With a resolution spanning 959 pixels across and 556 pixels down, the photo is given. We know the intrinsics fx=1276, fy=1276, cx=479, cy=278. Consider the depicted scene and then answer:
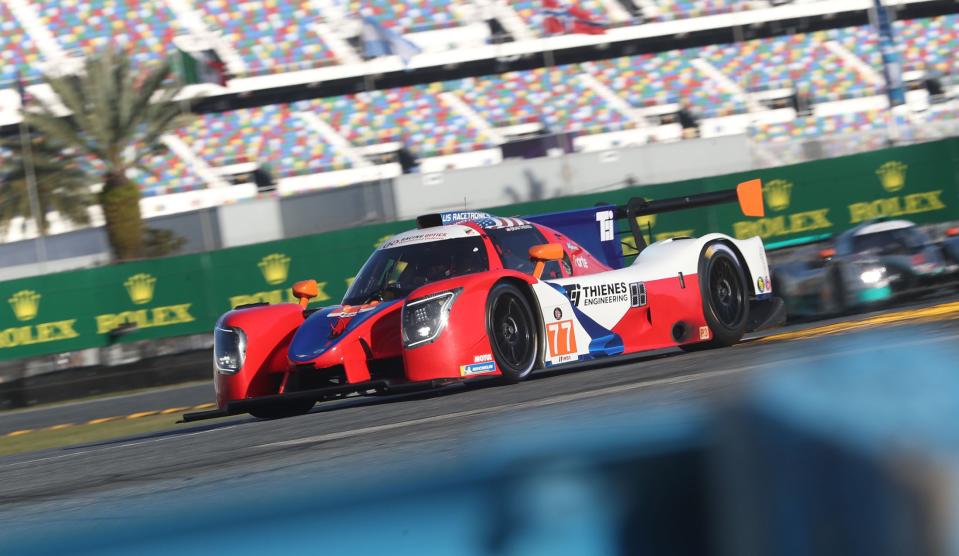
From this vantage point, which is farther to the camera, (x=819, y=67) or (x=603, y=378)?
(x=819, y=67)

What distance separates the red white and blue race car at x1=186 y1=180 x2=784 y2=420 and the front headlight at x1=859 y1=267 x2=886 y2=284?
154 inches

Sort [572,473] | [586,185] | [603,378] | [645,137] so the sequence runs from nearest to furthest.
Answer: [572,473]
[603,378]
[586,185]
[645,137]

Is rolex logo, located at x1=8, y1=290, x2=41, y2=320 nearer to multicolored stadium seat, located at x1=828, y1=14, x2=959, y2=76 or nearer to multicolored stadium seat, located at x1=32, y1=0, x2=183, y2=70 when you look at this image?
multicolored stadium seat, located at x1=32, y1=0, x2=183, y2=70

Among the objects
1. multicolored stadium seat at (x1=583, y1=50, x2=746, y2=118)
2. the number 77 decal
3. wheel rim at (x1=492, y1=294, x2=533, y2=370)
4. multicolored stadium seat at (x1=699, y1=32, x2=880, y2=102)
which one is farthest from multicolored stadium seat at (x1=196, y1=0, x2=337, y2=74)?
wheel rim at (x1=492, y1=294, x2=533, y2=370)

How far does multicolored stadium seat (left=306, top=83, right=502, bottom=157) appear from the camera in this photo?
33844 mm

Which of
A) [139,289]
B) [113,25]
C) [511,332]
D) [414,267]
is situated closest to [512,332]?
[511,332]

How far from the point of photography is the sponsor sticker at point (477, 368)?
24.6ft

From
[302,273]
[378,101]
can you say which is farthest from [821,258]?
[378,101]

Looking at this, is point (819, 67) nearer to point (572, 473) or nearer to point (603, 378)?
point (603, 378)

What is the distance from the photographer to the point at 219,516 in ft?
6.23

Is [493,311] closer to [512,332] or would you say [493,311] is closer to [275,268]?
[512,332]

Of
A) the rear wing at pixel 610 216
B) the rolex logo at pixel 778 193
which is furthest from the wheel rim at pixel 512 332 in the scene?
the rolex logo at pixel 778 193

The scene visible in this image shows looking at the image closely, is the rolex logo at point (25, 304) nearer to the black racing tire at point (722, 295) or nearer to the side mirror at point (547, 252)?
the black racing tire at point (722, 295)

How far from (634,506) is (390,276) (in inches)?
261
